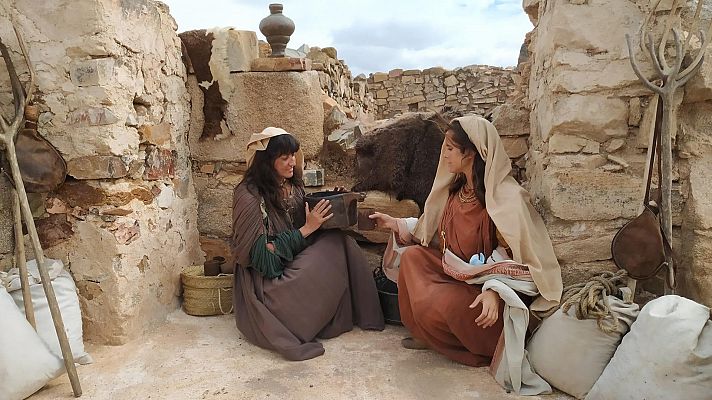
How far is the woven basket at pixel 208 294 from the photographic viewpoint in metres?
3.47

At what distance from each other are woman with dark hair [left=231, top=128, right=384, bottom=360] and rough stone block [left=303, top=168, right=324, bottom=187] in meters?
0.63

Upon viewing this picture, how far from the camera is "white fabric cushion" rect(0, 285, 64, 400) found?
2309mm

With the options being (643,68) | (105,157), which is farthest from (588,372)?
(105,157)

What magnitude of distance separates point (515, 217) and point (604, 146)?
2.15ft

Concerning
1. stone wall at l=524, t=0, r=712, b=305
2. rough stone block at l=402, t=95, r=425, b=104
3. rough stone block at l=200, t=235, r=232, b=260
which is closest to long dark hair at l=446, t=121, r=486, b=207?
stone wall at l=524, t=0, r=712, b=305

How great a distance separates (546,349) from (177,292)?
2.42 m

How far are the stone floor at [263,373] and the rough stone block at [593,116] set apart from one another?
1.32 meters

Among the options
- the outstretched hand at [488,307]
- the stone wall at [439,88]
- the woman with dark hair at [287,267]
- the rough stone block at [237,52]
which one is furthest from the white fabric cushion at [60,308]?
the stone wall at [439,88]

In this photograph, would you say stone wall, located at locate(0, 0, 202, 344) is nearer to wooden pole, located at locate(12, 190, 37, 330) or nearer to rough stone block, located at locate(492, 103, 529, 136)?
wooden pole, located at locate(12, 190, 37, 330)

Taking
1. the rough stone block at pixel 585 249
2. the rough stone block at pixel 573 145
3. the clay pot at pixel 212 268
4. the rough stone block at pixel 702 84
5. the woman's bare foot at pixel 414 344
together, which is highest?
the rough stone block at pixel 702 84

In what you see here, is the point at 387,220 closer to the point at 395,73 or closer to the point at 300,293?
the point at 300,293

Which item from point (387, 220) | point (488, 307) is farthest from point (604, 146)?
point (387, 220)

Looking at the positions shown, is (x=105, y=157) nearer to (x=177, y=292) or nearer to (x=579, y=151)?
(x=177, y=292)

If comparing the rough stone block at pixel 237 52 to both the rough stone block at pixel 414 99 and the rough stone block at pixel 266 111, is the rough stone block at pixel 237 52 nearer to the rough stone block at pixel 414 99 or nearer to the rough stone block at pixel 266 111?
the rough stone block at pixel 266 111
